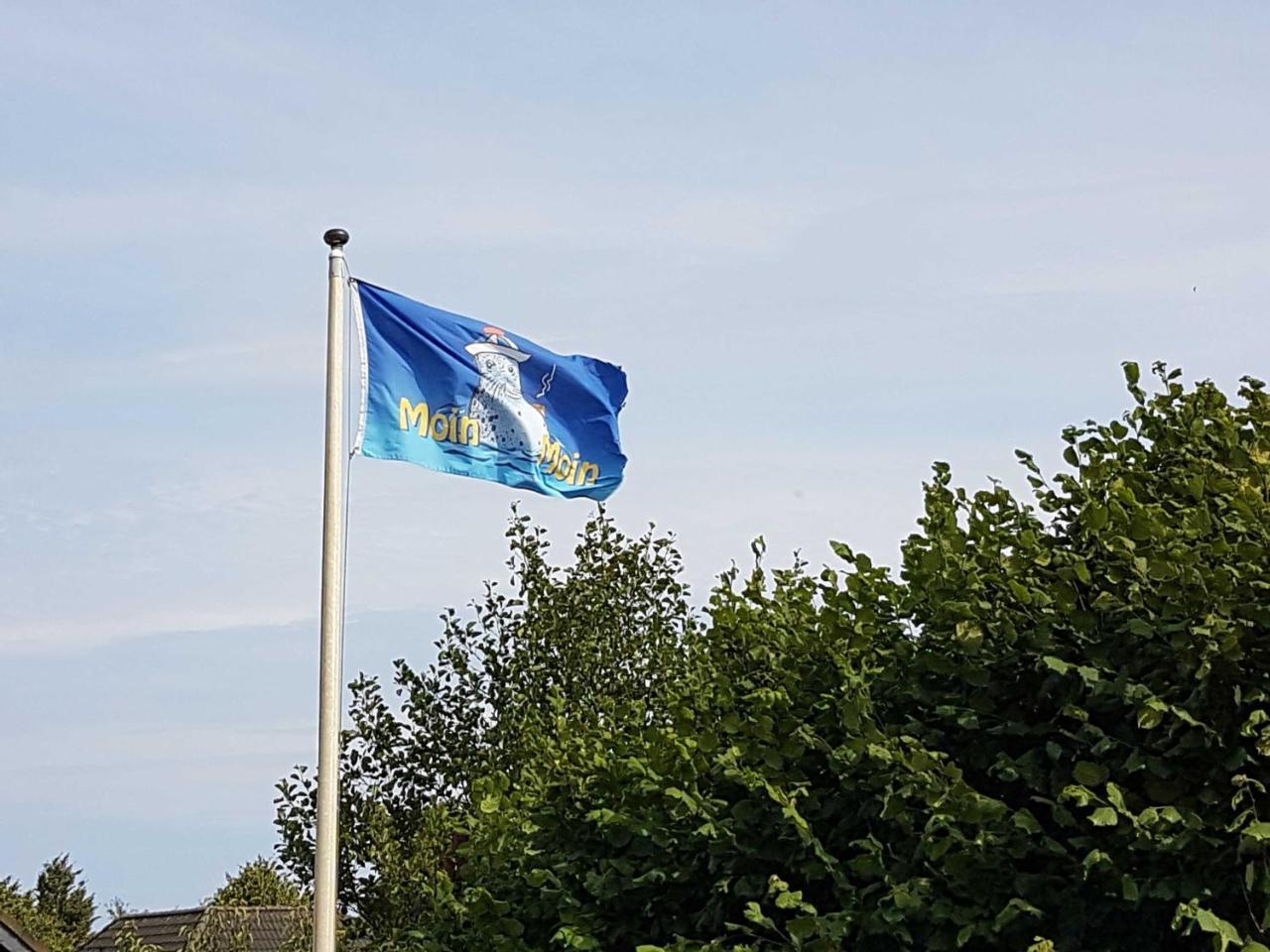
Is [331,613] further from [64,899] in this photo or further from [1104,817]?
[64,899]

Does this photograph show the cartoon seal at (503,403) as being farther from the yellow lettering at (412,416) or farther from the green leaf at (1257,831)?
the green leaf at (1257,831)

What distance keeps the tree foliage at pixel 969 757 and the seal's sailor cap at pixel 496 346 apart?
8.55 feet

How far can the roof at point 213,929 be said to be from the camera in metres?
19.7

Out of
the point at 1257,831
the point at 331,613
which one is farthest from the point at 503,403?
the point at 1257,831

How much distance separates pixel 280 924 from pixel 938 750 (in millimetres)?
23277

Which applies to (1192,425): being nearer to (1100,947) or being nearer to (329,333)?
(1100,947)

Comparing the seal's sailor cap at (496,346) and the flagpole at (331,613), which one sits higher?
the seal's sailor cap at (496,346)

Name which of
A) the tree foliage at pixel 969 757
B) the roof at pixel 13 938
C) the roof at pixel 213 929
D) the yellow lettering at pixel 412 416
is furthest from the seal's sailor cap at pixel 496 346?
the roof at pixel 13 938

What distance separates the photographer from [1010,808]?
9125 mm

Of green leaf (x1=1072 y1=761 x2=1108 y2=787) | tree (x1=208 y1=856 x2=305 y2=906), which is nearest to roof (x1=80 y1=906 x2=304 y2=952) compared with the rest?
tree (x1=208 y1=856 x2=305 y2=906)

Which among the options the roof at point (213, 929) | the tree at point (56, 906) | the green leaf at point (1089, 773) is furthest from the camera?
the tree at point (56, 906)

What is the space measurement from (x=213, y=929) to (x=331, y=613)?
30.8ft

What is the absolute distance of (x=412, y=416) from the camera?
489 inches

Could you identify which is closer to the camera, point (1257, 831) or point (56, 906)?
point (1257, 831)
